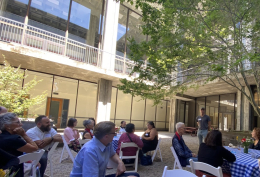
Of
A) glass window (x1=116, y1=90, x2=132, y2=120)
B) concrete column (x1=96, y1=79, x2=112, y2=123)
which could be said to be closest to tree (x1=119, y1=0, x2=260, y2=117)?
concrete column (x1=96, y1=79, x2=112, y2=123)

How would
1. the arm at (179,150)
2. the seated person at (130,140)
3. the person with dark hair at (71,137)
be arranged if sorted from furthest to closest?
the person with dark hair at (71,137)
the seated person at (130,140)
the arm at (179,150)

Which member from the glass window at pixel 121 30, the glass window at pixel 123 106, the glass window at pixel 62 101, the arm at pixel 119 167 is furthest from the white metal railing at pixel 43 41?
the arm at pixel 119 167

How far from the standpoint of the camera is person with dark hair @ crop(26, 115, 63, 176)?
316 cm

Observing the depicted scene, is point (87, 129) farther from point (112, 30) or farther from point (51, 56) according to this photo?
point (112, 30)

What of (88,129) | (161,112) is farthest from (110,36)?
(161,112)

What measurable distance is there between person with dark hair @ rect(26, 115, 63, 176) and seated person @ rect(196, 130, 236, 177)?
2.49m

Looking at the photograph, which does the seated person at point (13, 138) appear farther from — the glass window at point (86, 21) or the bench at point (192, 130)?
the bench at point (192, 130)

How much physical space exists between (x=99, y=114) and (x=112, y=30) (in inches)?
200

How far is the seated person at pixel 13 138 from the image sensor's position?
2.25m

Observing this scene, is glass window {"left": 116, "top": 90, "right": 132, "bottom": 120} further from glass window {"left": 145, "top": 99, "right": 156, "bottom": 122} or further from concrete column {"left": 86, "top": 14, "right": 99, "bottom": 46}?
concrete column {"left": 86, "top": 14, "right": 99, "bottom": 46}

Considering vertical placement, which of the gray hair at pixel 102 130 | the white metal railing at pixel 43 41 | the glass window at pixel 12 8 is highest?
the glass window at pixel 12 8

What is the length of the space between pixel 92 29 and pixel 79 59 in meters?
3.04

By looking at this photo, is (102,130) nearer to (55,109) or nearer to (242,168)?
(242,168)

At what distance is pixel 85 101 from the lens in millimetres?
13258
